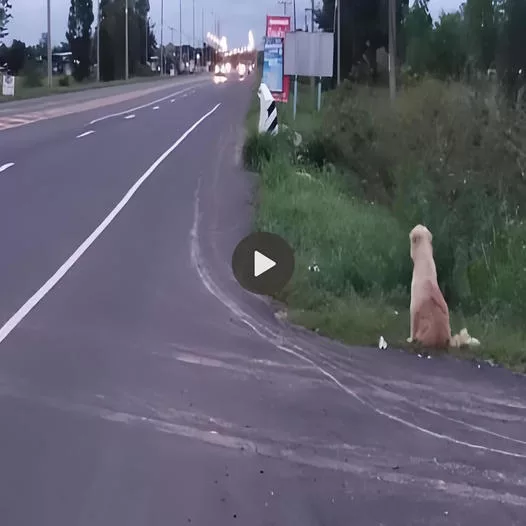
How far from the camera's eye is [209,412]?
23.5 feet

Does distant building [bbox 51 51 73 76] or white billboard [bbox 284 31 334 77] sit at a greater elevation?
distant building [bbox 51 51 73 76]

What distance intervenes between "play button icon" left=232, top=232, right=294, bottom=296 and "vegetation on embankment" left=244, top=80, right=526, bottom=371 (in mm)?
176

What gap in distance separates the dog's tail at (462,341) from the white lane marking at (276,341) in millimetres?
1342

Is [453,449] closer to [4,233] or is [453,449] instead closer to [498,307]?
[498,307]

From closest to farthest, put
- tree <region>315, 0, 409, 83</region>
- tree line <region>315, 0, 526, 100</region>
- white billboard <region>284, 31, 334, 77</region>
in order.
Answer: white billboard <region>284, 31, 334, 77</region> → tree line <region>315, 0, 526, 100</region> → tree <region>315, 0, 409, 83</region>

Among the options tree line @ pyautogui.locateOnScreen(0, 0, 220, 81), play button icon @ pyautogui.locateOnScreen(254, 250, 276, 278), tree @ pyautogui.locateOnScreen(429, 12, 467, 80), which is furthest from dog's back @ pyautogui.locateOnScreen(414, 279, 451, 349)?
tree line @ pyautogui.locateOnScreen(0, 0, 220, 81)

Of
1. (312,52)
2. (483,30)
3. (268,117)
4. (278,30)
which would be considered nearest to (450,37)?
(483,30)

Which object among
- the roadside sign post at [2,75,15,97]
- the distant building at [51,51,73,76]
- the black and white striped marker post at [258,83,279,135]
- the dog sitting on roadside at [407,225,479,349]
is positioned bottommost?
the dog sitting on roadside at [407,225,479,349]

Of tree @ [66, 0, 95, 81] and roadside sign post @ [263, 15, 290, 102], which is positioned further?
tree @ [66, 0, 95, 81]

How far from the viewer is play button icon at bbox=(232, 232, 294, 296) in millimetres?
11367

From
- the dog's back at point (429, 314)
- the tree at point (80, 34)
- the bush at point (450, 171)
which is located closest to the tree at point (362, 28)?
the bush at point (450, 171)

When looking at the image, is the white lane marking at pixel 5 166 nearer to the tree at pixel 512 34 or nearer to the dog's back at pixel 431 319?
the dog's back at pixel 431 319

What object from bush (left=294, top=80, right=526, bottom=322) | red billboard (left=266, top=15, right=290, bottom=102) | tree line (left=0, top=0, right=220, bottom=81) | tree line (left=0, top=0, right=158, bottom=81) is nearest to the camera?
bush (left=294, top=80, right=526, bottom=322)

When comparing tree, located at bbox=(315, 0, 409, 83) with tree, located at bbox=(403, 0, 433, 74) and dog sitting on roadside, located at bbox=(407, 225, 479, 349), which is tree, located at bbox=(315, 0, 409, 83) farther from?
dog sitting on roadside, located at bbox=(407, 225, 479, 349)
